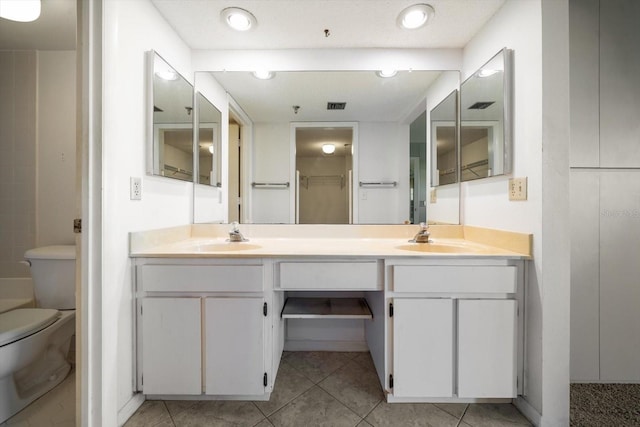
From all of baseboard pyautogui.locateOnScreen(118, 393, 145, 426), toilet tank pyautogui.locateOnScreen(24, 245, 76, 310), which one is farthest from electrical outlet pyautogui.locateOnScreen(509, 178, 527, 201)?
toilet tank pyautogui.locateOnScreen(24, 245, 76, 310)

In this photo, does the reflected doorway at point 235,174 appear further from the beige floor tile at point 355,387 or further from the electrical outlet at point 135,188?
the beige floor tile at point 355,387

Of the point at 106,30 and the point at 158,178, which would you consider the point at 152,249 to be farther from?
the point at 106,30

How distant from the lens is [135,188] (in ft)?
4.15

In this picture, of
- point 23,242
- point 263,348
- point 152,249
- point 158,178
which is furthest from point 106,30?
point 23,242

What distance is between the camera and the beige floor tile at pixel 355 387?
4.29 feet

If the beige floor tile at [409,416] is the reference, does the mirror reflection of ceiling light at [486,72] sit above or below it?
above

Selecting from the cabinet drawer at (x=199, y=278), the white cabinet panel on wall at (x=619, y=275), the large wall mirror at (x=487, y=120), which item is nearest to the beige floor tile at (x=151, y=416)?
the cabinet drawer at (x=199, y=278)

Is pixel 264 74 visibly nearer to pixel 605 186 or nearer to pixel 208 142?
pixel 208 142

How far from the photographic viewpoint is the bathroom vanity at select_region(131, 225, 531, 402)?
1.23 meters

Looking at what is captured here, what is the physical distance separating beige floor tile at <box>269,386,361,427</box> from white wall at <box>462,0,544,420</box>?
2.77 ft

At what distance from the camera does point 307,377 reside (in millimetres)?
1521

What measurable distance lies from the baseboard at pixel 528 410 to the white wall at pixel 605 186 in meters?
0.46

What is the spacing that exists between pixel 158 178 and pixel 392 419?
1665mm

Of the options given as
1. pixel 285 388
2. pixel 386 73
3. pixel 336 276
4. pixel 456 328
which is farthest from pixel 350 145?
pixel 285 388
